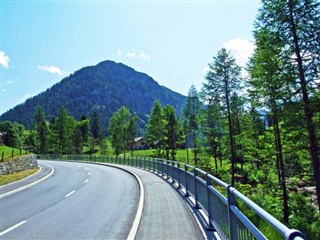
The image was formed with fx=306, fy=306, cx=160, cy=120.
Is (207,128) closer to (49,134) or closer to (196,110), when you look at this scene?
(196,110)

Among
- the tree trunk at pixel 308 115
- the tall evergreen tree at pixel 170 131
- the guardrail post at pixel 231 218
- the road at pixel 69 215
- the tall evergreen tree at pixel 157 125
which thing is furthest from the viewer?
the tall evergreen tree at pixel 170 131

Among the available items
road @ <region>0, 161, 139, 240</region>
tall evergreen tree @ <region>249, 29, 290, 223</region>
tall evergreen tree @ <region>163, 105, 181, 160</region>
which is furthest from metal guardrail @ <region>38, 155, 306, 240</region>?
tall evergreen tree @ <region>163, 105, 181, 160</region>

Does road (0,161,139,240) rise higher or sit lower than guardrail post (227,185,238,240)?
lower

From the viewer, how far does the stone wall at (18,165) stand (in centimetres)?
2888

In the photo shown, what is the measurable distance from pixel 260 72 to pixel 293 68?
1643 mm

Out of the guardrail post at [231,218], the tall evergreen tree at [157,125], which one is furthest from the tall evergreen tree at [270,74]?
the tall evergreen tree at [157,125]

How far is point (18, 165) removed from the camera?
32.6 meters

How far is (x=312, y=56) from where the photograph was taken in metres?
15.6

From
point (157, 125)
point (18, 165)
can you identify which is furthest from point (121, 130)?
point (18, 165)

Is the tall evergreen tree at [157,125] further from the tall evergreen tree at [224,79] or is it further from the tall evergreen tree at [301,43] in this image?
the tall evergreen tree at [301,43]

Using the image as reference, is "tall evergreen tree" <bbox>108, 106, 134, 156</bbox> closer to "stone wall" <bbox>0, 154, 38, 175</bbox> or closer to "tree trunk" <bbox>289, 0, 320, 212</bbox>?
"stone wall" <bbox>0, 154, 38, 175</bbox>

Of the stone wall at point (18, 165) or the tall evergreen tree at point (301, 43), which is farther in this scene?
the stone wall at point (18, 165)

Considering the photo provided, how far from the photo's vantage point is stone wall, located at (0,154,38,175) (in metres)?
28.9

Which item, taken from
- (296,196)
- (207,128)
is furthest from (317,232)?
(207,128)
